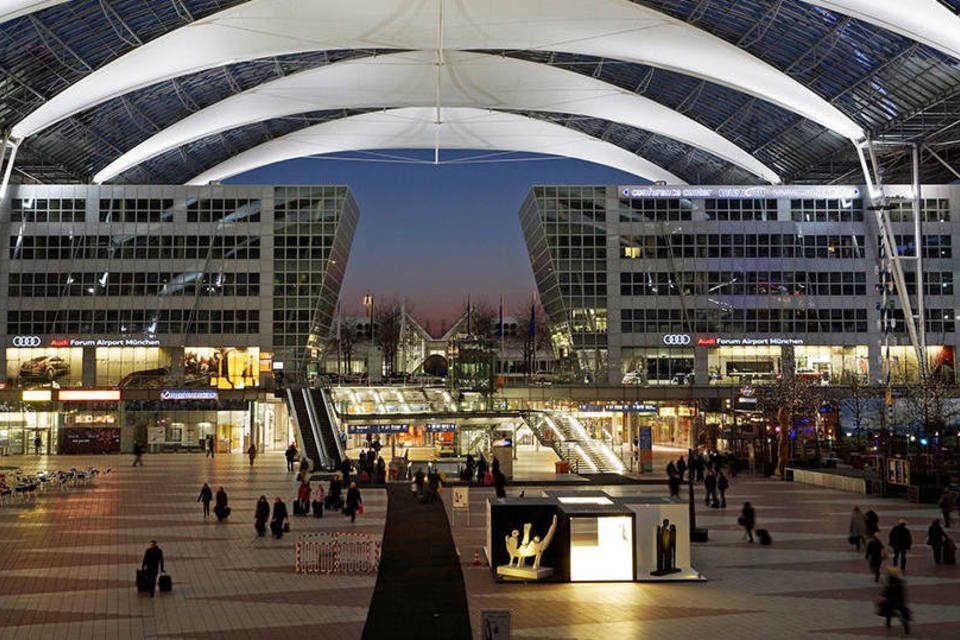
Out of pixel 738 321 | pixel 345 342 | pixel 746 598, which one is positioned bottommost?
pixel 746 598

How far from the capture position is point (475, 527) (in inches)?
1110

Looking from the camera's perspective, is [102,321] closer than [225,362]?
Yes

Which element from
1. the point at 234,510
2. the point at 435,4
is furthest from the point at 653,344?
the point at 234,510

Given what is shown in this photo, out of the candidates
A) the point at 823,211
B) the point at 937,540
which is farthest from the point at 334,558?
the point at 823,211

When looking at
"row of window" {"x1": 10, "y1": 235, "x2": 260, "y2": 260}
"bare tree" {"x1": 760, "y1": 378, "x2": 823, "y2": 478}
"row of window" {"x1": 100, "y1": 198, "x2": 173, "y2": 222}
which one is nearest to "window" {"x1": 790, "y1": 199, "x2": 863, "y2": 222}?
"bare tree" {"x1": 760, "y1": 378, "x2": 823, "y2": 478}

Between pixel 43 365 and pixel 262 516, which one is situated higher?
pixel 43 365

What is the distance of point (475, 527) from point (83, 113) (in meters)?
51.7

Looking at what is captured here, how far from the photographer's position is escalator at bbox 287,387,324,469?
50.0m

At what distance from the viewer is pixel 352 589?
19.3 meters

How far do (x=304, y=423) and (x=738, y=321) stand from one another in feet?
125

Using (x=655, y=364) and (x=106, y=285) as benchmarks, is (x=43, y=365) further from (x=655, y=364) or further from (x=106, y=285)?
(x=655, y=364)

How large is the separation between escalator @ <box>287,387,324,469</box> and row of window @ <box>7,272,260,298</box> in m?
21.7

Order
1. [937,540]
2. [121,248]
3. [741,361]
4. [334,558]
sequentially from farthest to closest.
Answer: [741,361], [121,248], [937,540], [334,558]

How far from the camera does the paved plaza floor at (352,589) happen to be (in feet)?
52.5
